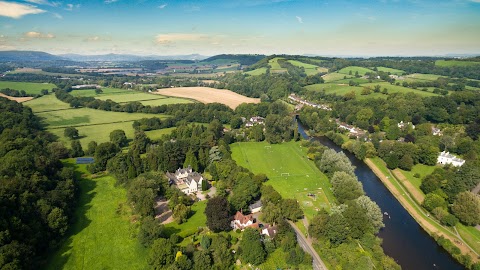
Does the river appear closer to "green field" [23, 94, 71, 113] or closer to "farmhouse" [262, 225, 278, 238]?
"farmhouse" [262, 225, 278, 238]

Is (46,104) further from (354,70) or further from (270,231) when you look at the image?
(354,70)

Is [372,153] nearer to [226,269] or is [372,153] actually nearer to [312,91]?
[226,269]

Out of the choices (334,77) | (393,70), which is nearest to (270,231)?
(334,77)

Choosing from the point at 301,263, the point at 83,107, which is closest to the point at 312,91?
the point at 83,107

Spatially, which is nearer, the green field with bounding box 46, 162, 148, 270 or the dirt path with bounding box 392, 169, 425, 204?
the green field with bounding box 46, 162, 148, 270

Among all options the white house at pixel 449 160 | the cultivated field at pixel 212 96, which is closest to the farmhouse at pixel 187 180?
the white house at pixel 449 160

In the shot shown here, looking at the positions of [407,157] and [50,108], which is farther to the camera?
[50,108]

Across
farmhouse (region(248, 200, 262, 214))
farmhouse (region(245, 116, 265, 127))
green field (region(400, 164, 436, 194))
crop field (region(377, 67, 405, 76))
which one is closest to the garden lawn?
farmhouse (region(248, 200, 262, 214))

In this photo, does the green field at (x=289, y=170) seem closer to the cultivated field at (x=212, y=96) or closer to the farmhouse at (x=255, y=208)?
the farmhouse at (x=255, y=208)
